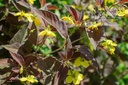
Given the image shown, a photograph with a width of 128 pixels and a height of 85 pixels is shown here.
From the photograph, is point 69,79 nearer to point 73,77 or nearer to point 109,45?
point 73,77

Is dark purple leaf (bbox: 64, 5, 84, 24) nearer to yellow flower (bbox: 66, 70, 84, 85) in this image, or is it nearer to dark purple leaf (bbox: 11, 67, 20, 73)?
yellow flower (bbox: 66, 70, 84, 85)

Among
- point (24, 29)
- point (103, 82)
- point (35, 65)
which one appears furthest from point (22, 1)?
point (103, 82)

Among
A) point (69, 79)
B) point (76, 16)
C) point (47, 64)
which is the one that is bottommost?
point (69, 79)

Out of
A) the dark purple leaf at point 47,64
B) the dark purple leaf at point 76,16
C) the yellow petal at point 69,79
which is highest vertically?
the dark purple leaf at point 76,16

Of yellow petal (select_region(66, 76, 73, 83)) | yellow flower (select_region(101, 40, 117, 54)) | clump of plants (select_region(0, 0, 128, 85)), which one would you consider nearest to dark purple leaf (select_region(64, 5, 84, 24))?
clump of plants (select_region(0, 0, 128, 85))

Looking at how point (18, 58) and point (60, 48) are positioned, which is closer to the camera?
point (18, 58)

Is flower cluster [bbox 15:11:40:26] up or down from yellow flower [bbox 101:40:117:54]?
up

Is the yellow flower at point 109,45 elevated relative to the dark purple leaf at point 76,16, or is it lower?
lower

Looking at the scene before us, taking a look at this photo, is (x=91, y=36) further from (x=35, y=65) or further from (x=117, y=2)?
(x=35, y=65)

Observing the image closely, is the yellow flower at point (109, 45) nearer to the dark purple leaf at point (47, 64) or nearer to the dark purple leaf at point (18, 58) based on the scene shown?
the dark purple leaf at point (47, 64)

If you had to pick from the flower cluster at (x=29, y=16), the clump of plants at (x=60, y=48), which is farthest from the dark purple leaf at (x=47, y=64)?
the flower cluster at (x=29, y=16)

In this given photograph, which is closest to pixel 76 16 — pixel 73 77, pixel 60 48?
pixel 60 48
